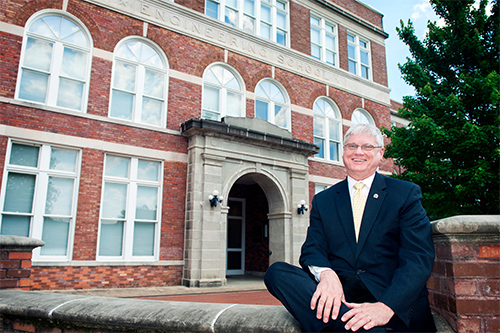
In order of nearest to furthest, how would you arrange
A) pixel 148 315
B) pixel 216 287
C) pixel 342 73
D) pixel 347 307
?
1. pixel 347 307
2. pixel 148 315
3. pixel 216 287
4. pixel 342 73

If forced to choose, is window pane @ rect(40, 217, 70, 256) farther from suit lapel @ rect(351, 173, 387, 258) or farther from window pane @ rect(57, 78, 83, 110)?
suit lapel @ rect(351, 173, 387, 258)

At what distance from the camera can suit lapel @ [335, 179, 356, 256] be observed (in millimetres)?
2287

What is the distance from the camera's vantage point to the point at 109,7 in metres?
10.9

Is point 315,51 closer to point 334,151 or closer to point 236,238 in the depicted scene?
point 334,151

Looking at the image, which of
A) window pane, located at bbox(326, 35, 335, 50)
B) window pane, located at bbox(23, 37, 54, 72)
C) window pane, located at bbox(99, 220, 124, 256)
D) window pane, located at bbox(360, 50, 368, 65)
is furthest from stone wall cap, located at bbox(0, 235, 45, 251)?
window pane, located at bbox(360, 50, 368, 65)

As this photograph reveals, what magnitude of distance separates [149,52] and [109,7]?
1687 millimetres

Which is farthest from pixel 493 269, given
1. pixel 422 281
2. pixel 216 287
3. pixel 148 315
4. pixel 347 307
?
pixel 216 287

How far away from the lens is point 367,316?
182cm

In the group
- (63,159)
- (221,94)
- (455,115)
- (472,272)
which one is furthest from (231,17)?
(472,272)

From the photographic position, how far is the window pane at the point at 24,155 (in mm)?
9148

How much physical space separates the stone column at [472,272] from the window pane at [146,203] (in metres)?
9.58

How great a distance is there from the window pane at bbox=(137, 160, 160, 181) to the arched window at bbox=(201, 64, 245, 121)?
246 cm

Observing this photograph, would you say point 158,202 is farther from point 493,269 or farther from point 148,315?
point 493,269

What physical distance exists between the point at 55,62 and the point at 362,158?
10.1 meters
